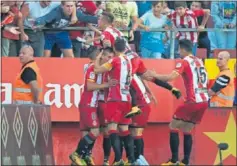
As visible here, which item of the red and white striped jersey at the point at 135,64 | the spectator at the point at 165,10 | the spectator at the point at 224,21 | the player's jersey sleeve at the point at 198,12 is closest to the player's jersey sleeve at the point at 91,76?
the red and white striped jersey at the point at 135,64

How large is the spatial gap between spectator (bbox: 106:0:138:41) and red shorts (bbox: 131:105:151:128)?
1955 mm

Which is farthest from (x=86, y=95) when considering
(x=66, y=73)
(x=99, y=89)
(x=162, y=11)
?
(x=162, y=11)

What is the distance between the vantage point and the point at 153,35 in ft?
66.4

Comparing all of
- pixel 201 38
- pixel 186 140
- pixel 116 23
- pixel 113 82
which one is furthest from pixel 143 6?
pixel 113 82

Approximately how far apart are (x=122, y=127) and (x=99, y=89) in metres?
0.93

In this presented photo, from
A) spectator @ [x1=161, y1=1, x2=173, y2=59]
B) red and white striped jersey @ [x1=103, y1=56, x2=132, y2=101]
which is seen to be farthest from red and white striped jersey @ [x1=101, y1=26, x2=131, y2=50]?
spectator @ [x1=161, y1=1, x2=173, y2=59]

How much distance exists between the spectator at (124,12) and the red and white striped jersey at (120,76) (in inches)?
98.2

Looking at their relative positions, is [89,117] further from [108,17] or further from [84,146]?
[108,17]

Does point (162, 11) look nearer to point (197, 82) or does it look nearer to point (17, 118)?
point (197, 82)

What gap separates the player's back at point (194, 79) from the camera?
59.8ft

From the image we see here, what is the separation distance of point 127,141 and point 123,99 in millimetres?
986

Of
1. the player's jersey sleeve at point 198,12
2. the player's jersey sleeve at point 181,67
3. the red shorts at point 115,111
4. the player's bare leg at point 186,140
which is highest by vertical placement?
the player's jersey sleeve at point 198,12

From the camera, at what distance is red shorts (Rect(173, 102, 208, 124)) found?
1836cm

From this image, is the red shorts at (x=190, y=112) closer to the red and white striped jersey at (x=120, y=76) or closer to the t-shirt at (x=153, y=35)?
the red and white striped jersey at (x=120, y=76)
